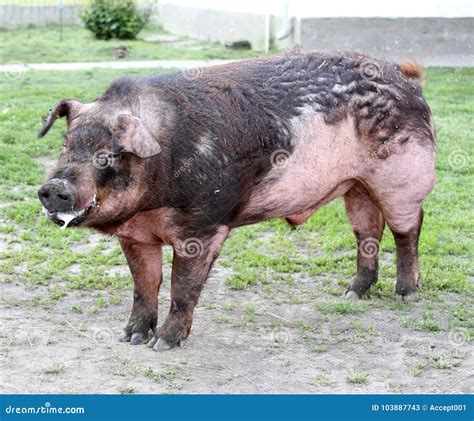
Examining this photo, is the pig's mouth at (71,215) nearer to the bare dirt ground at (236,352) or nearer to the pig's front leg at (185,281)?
the pig's front leg at (185,281)

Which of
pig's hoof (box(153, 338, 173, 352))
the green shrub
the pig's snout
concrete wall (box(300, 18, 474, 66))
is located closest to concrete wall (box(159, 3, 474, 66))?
concrete wall (box(300, 18, 474, 66))

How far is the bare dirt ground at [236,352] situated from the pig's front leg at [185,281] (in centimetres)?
10

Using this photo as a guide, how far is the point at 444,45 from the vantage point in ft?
56.0

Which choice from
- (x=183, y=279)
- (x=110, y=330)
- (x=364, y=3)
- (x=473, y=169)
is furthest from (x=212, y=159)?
(x=364, y=3)

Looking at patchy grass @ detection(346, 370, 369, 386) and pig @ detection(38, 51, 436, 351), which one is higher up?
pig @ detection(38, 51, 436, 351)

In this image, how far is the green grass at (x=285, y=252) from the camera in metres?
7.20

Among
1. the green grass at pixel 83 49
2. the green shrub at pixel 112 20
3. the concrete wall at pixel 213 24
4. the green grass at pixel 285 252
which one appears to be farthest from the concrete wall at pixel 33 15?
the green grass at pixel 285 252

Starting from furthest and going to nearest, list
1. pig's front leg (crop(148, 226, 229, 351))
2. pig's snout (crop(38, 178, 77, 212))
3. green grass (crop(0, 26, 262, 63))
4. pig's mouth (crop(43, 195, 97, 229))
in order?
green grass (crop(0, 26, 262, 63))
pig's front leg (crop(148, 226, 229, 351))
pig's mouth (crop(43, 195, 97, 229))
pig's snout (crop(38, 178, 77, 212))

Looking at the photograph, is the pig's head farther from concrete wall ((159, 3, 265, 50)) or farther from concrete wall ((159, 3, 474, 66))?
concrete wall ((159, 3, 265, 50))

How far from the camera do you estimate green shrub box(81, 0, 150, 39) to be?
2150 centimetres

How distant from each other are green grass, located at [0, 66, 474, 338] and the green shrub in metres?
10.8

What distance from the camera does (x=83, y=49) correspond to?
19.7 m

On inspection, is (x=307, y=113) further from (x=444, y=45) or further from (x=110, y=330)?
(x=444, y=45)

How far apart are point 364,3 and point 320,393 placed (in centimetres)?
1260
